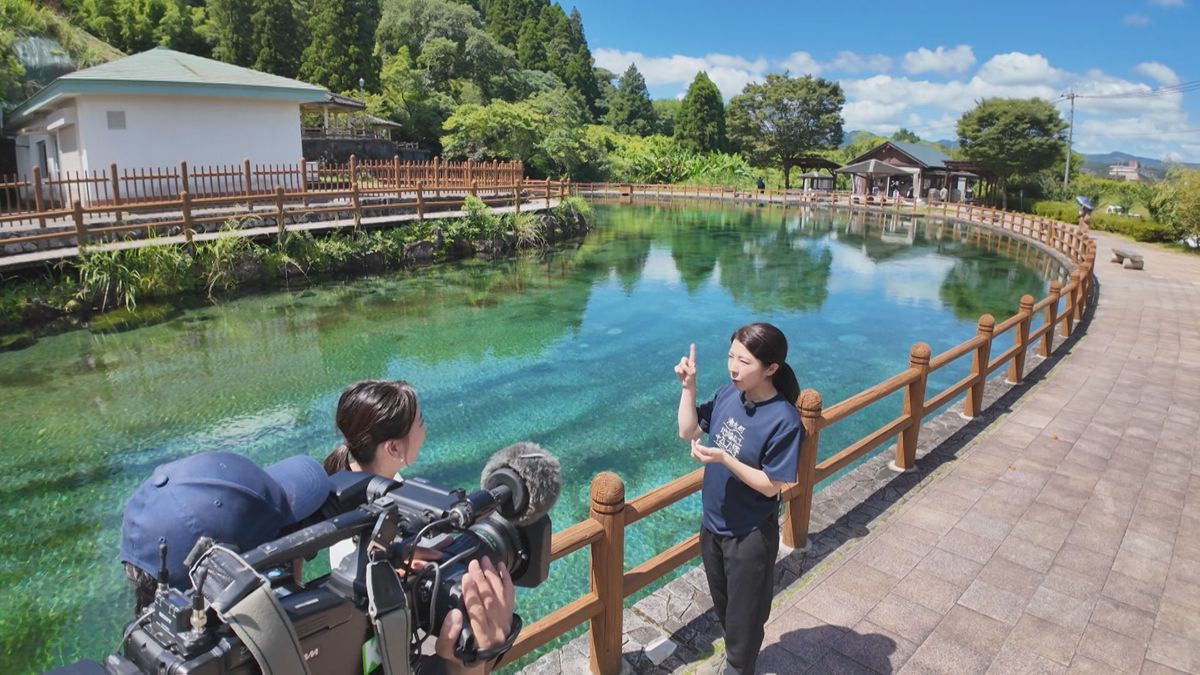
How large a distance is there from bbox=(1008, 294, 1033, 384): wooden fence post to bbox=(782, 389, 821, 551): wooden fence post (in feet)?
13.3

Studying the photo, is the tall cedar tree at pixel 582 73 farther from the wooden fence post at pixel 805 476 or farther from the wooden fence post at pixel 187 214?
the wooden fence post at pixel 805 476

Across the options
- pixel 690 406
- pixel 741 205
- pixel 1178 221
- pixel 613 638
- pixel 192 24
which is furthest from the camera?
pixel 741 205

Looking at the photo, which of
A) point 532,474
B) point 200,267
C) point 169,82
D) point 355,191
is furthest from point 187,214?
point 532,474

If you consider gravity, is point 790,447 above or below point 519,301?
above

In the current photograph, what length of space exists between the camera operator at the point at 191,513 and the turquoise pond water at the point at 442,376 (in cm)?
342

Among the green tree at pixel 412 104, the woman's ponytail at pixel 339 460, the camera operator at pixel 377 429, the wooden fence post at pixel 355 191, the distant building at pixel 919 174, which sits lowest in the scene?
the woman's ponytail at pixel 339 460

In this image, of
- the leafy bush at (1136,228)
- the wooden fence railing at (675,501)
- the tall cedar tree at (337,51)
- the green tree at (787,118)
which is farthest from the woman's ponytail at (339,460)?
the green tree at (787,118)

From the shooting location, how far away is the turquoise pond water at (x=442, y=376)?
511 centimetres

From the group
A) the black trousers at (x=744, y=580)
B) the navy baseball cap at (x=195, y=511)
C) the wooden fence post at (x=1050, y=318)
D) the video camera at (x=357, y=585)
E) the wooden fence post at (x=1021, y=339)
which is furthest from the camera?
the wooden fence post at (x=1050, y=318)

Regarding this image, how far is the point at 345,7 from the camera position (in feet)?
116

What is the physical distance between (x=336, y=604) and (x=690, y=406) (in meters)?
1.67

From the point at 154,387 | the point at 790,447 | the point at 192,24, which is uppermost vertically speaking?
the point at 192,24

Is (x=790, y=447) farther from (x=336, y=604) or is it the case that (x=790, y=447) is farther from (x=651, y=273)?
(x=651, y=273)

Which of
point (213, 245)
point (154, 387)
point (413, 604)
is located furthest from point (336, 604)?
point (213, 245)
